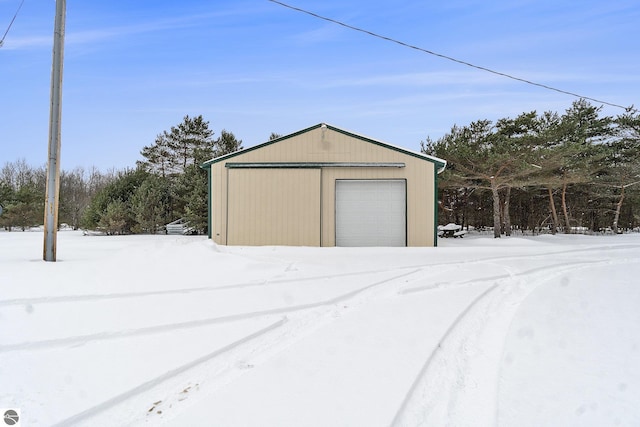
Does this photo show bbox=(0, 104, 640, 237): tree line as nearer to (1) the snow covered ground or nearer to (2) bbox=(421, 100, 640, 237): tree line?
(2) bbox=(421, 100, 640, 237): tree line

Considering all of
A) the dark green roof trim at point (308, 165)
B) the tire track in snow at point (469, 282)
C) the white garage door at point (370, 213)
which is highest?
the dark green roof trim at point (308, 165)

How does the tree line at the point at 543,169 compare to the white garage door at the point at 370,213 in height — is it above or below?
above

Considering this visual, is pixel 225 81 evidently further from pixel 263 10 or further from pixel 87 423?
pixel 87 423

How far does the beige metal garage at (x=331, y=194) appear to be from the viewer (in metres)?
13.1

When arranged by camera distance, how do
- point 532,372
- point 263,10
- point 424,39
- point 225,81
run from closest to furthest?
point 532,372 < point 263,10 < point 424,39 < point 225,81

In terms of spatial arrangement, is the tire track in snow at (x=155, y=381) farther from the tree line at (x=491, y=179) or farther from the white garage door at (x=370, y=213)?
the tree line at (x=491, y=179)

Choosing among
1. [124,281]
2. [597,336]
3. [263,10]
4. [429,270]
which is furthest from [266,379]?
[263,10]

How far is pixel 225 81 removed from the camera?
48.2 ft

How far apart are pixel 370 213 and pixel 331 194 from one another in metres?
1.54

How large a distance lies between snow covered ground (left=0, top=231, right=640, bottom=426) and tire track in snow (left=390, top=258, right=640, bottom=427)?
13 millimetres

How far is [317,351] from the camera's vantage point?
3.09m

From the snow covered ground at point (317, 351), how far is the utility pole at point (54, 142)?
5.88ft

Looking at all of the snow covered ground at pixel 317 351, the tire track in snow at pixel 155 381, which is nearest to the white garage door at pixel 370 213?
the snow covered ground at pixel 317 351

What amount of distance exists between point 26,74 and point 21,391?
11.4m
